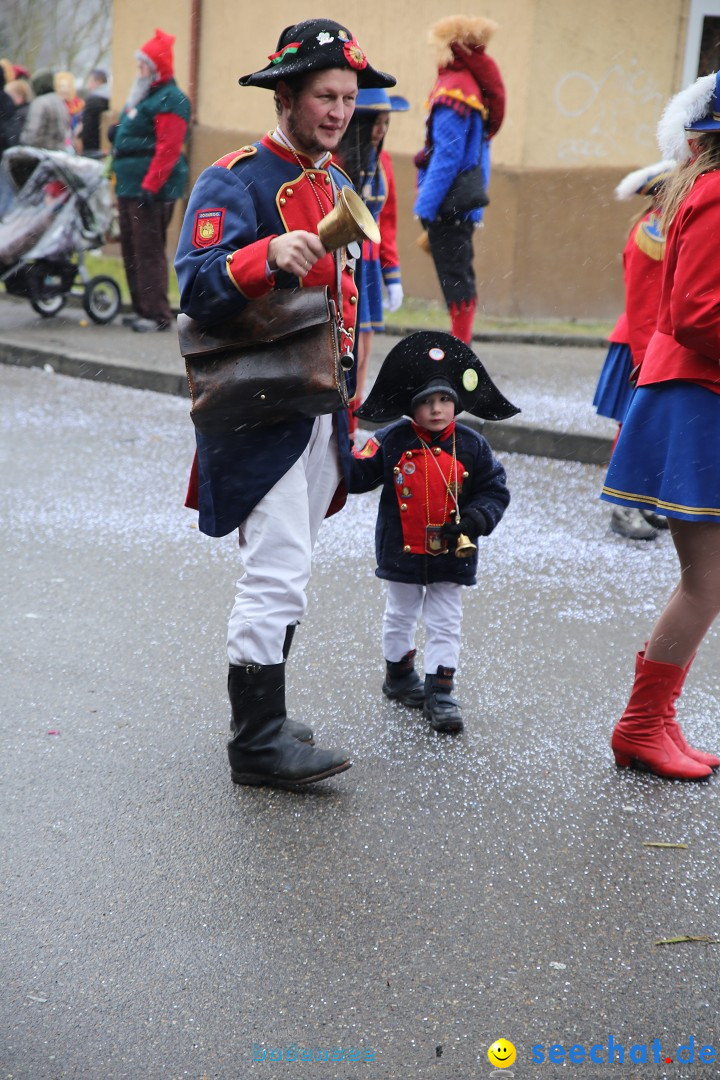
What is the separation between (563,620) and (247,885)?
2339 mm

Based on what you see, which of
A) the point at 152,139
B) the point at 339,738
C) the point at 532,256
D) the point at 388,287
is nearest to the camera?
the point at 339,738

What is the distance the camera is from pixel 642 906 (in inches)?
122

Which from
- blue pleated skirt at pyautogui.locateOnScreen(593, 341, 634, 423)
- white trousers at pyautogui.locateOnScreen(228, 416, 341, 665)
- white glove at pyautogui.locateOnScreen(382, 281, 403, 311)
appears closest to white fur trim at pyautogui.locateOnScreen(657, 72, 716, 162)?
white trousers at pyautogui.locateOnScreen(228, 416, 341, 665)

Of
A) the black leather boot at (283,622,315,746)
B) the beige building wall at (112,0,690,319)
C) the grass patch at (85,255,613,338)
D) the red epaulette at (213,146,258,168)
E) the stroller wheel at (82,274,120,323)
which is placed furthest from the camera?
the beige building wall at (112,0,690,319)

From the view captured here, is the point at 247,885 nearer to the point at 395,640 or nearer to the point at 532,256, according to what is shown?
the point at 395,640

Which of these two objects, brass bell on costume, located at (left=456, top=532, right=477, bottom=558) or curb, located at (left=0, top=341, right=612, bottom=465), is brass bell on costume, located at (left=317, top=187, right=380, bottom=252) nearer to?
brass bell on costume, located at (left=456, top=532, right=477, bottom=558)

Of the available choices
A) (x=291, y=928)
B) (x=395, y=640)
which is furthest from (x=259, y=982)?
(x=395, y=640)

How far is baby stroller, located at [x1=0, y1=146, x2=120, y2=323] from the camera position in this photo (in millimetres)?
11125

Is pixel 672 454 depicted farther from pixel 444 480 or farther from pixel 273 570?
pixel 273 570

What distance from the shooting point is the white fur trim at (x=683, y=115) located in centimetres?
340

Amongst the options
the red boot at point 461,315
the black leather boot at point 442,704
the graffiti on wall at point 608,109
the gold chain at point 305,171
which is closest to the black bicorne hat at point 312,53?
the gold chain at point 305,171

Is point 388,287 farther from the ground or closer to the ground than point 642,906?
farther from the ground

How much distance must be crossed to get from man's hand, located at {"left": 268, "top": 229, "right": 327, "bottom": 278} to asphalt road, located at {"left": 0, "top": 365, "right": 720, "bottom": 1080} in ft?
4.71

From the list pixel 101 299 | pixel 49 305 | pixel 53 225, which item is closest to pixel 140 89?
pixel 53 225
